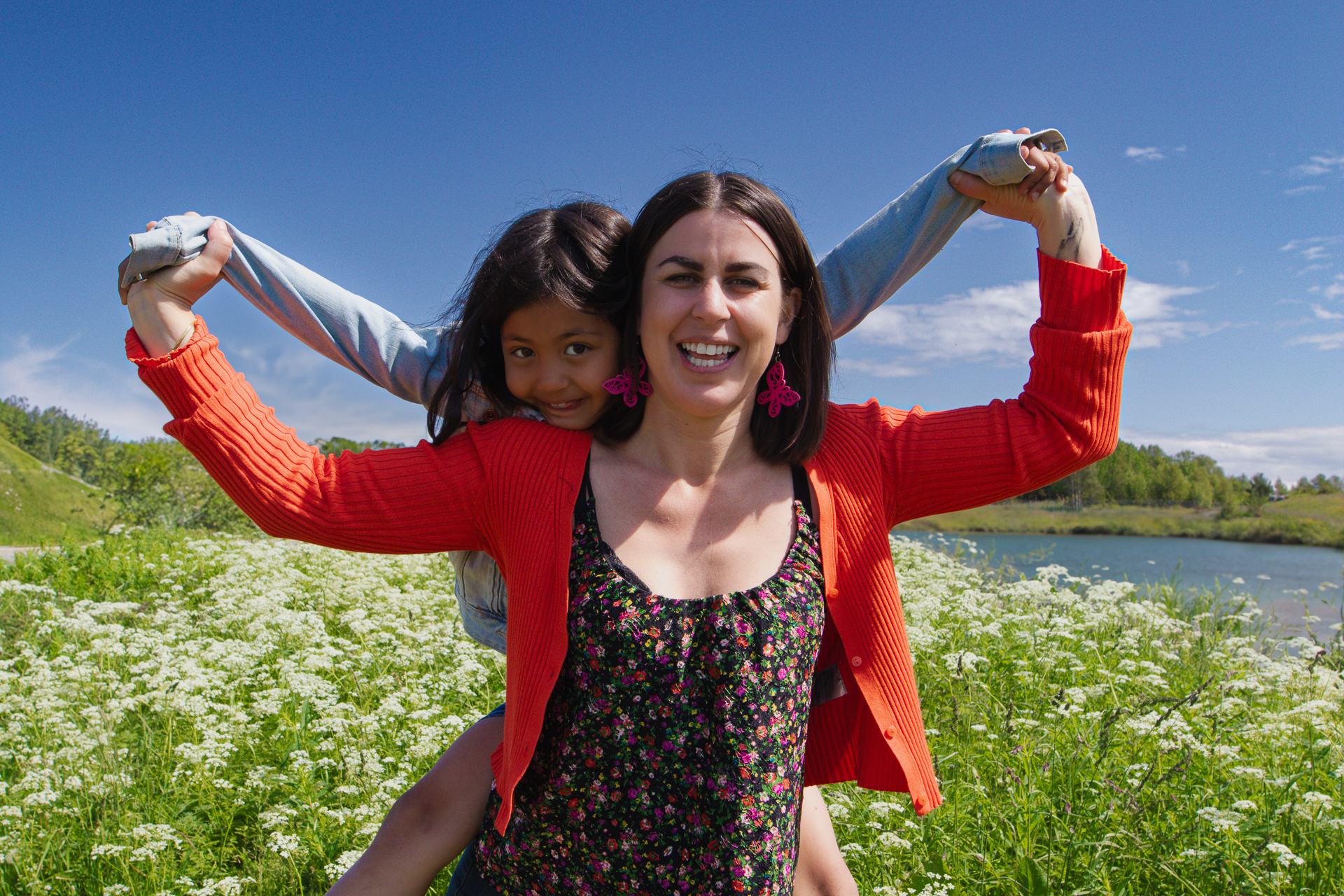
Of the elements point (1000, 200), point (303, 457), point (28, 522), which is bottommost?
point (28, 522)

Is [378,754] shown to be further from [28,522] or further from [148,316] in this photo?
[28,522]

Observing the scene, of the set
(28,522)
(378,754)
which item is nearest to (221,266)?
(378,754)

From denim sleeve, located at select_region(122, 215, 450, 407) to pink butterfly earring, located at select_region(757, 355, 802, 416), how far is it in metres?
0.84

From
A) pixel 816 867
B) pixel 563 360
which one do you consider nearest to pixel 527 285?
pixel 563 360

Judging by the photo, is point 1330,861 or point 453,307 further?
point 1330,861

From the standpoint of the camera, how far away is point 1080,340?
157cm

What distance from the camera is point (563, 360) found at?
6.14 ft

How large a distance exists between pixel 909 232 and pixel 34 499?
24163 millimetres

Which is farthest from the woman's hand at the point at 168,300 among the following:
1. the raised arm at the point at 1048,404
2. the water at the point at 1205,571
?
the water at the point at 1205,571

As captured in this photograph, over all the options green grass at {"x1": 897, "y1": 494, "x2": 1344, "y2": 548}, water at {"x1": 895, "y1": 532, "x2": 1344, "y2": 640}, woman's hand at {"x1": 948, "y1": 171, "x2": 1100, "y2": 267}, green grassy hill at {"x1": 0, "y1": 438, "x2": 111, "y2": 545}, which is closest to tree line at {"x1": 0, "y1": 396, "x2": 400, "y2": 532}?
green grassy hill at {"x1": 0, "y1": 438, "x2": 111, "y2": 545}

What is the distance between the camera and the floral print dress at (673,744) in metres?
1.44

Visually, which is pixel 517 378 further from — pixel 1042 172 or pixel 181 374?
pixel 1042 172

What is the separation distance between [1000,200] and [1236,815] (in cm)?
205

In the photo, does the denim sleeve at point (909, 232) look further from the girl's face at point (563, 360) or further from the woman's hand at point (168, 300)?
the woman's hand at point (168, 300)
